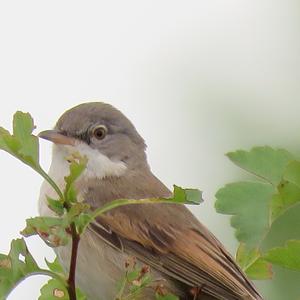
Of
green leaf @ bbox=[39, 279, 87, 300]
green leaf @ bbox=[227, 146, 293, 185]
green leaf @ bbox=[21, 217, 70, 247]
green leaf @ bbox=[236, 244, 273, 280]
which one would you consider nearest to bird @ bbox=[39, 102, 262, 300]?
green leaf @ bbox=[236, 244, 273, 280]

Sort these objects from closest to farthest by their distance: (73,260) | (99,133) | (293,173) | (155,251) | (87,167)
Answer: (73,260) → (293,173) → (155,251) → (87,167) → (99,133)

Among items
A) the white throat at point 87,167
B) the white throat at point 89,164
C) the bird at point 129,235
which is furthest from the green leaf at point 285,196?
the white throat at point 89,164

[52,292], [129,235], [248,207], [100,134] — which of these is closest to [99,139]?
[100,134]

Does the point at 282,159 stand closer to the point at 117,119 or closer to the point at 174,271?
the point at 174,271

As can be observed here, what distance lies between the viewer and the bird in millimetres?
4035

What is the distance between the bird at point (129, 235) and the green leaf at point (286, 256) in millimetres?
772

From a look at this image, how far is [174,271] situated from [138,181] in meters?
1.02

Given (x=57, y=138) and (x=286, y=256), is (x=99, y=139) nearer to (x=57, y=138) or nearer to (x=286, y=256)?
(x=57, y=138)

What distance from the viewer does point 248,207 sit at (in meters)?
3.28

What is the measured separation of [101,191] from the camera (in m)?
4.76

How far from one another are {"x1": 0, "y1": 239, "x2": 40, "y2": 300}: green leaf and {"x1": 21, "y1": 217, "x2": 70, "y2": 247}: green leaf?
0.07 meters

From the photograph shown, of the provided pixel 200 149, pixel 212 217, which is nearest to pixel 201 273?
pixel 212 217

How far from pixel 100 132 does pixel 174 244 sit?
1202 millimetres

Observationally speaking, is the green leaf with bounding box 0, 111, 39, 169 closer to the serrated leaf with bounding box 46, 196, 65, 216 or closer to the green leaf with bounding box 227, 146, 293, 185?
the serrated leaf with bounding box 46, 196, 65, 216
